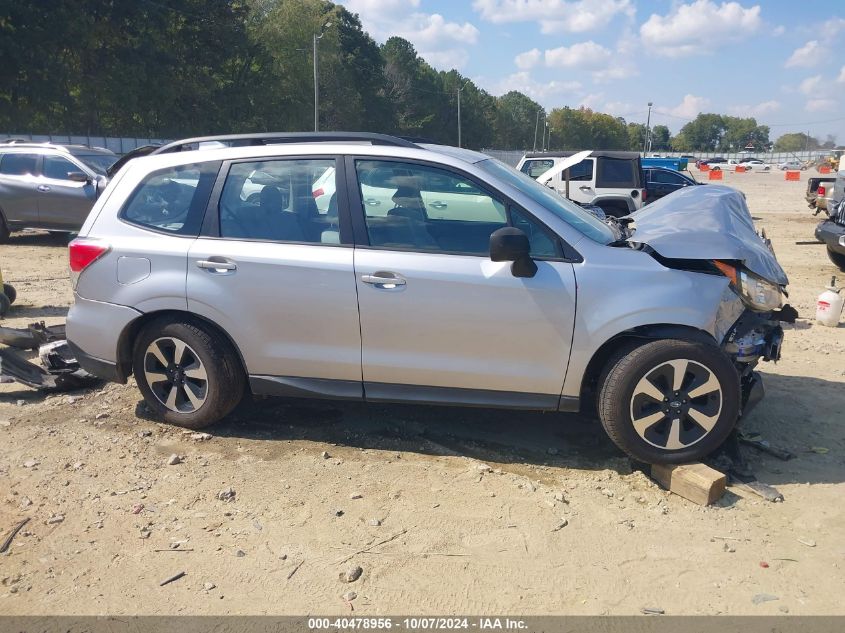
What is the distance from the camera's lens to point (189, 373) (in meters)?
4.41

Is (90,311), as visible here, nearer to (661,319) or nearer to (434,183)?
(434,183)

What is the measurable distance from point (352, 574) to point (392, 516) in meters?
0.52

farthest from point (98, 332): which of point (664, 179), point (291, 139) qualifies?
point (664, 179)

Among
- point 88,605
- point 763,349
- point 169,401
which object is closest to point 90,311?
point 169,401

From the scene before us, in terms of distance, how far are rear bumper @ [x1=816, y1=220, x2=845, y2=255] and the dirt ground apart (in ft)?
18.4

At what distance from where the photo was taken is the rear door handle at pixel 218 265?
4172mm

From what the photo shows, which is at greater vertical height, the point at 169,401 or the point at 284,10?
the point at 284,10

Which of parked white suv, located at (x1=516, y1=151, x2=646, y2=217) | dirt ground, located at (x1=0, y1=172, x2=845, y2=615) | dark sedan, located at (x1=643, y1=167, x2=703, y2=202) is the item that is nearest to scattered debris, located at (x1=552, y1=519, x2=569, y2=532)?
dirt ground, located at (x1=0, y1=172, x2=845, y2=615)

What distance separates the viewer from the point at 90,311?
4.48 m

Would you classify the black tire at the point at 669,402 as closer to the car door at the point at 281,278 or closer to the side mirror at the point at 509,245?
the side mirror at the point at 509,245

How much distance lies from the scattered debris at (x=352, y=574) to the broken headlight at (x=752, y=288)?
2586 mm

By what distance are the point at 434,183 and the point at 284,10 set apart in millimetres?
69010

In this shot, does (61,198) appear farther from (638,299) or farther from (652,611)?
(652,611)

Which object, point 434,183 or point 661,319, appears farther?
point 434,183
